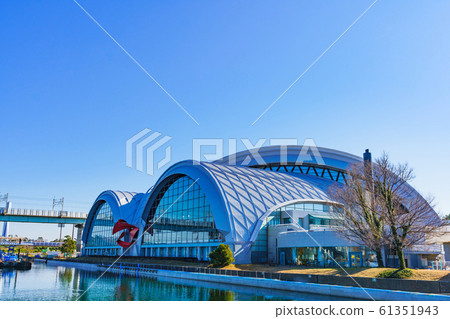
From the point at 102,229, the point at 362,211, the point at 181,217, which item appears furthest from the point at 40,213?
the point at 362,211

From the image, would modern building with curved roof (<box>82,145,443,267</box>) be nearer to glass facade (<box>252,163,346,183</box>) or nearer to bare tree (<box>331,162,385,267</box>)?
glass facade (<box>252,163,346,183</box>)

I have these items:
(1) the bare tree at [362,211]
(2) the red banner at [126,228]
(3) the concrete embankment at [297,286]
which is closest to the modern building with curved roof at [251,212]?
(2) the red banner at [126,228]

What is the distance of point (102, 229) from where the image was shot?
78.2 meters

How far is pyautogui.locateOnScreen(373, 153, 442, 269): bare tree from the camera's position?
2773 centimetres

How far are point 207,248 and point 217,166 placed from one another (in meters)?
11.1

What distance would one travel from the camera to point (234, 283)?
98.1 feet

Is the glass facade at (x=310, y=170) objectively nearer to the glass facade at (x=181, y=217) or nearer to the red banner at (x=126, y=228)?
the glass facade at (x=181, y=217)

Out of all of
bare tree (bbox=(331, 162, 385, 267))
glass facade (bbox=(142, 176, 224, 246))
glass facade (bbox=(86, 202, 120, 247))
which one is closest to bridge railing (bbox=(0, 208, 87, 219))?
glass facade (bbox=(86, 202, 120, 247))

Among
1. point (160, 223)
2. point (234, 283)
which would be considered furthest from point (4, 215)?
point (234, 283)

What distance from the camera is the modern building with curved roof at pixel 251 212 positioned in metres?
40.9

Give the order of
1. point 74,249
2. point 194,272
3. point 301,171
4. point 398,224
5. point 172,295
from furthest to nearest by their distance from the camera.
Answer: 1. point 74,249
2. point 301,171
3. point 194,272
4. point 398,224
5. point 172,295

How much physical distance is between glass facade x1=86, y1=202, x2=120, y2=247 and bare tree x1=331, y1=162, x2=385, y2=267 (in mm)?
50191

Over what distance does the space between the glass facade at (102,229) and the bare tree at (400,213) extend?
53.5 m
